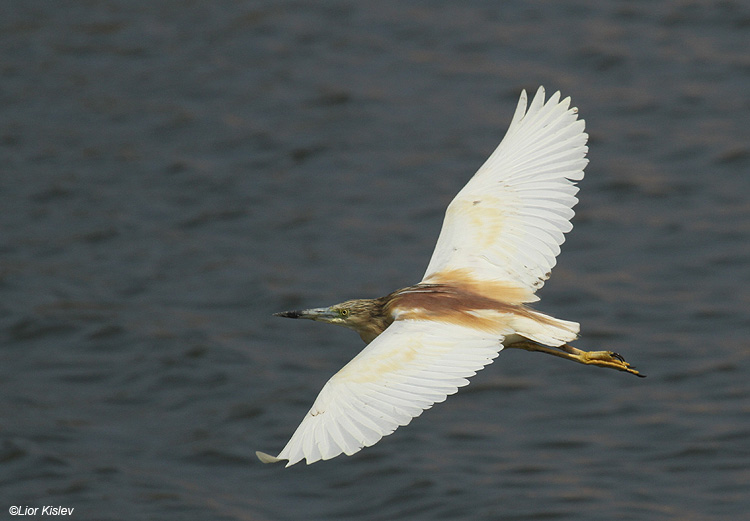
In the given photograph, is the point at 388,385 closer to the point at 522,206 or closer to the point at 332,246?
the point at 522,206

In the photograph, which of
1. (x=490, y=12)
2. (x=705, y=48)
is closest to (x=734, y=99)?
(x=705, y=48)

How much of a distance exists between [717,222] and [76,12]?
9.43 metres

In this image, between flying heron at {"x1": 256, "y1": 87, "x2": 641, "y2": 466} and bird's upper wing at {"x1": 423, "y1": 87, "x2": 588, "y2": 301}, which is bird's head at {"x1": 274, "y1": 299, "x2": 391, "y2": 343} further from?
bird's upper wing at {"x1": 423, "y1": 87, "x2": 588, "y2": 301}

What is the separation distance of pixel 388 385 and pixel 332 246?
21.1ft

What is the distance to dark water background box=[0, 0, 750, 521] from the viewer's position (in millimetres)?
10102

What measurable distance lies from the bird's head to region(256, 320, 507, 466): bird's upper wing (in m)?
0.80

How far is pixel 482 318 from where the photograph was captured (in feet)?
23.0

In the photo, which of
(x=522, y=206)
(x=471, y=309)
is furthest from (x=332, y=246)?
(x=471, y=309)

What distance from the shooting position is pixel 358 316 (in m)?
7.87

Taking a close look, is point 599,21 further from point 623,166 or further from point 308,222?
point 308,222

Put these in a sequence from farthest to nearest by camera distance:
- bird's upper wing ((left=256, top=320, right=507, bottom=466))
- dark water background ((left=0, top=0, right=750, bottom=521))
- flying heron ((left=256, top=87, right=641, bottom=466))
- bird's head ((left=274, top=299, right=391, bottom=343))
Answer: dark water background ((left=0, top=0, right=750, bottom=521)) < bird's head ((left=274, top=299, right=391, bottom=343)) < flying heron ((left=256, top=87, right=641, bottom=466)) < bird's upper wing ((left=256, top=320, right=507, bottom=466))

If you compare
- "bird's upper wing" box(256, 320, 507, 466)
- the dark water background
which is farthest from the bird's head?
the dark water background

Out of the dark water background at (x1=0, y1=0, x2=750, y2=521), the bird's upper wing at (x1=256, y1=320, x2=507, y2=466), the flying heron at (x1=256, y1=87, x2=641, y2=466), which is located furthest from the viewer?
the dark water background at (x1=0, y1=0, x2=750, y2=521)

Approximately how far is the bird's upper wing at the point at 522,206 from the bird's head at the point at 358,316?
455mm
